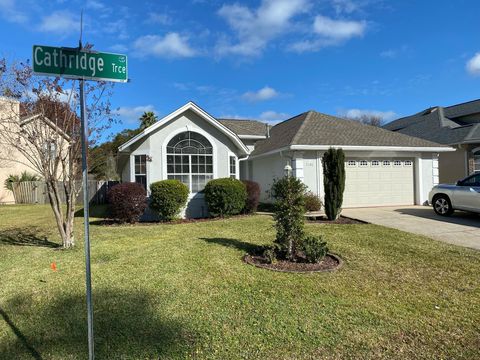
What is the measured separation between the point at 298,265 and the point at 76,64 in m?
4.86

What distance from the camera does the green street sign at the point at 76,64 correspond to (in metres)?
2.70

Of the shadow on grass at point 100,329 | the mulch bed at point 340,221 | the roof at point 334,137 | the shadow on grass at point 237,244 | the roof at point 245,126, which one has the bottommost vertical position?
the shadow on grass at point 100,329

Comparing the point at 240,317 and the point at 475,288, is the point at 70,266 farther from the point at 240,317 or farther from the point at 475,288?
the point at 475,288

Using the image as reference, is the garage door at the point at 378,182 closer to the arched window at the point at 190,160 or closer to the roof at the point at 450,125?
the roof at the point at 450,125

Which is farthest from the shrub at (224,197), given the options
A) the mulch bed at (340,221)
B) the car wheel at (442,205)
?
the car wheel at (442,205)

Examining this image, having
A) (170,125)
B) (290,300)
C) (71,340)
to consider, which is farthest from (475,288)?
(170,125)

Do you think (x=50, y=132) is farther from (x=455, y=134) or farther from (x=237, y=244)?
(x=455, y=134)

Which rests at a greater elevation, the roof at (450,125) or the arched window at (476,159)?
the roof at (450,125)

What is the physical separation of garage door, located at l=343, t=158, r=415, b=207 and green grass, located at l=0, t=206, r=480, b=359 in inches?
298

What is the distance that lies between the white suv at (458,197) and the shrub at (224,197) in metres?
7.28

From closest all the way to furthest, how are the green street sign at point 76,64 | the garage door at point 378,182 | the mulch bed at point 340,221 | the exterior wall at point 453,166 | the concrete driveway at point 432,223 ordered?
1. the green street sign at point 76,64
2. the concrete driveway at point 432,223
3. the mulch bed at point 340,221
4. the garage door at point 378,182
5. the exterior wall at point 453,166

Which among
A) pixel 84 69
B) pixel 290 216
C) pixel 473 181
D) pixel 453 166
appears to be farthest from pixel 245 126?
pixel 84 69

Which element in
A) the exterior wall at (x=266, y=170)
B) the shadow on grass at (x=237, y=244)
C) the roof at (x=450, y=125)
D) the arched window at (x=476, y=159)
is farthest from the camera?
the roof at (x=450, y=125)

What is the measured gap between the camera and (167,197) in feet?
38.7
